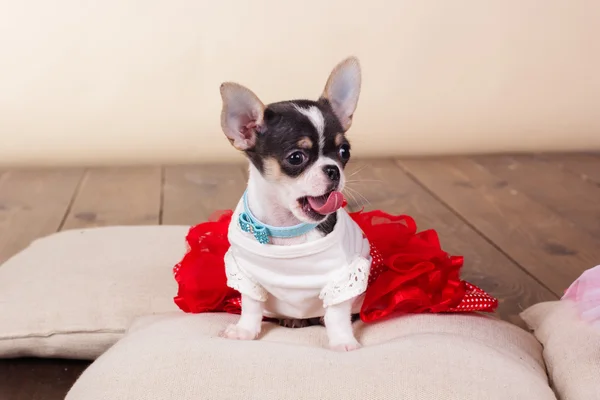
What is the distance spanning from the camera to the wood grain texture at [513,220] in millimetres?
1809

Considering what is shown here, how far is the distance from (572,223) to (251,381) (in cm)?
141

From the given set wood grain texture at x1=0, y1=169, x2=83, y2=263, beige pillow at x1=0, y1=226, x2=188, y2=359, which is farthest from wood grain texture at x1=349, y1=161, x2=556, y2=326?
wood grain texture at x1=0, y1=169, x2=83, y2=263

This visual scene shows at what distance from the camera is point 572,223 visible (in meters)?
2.12

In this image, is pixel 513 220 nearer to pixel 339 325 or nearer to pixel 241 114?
pixel 339 325

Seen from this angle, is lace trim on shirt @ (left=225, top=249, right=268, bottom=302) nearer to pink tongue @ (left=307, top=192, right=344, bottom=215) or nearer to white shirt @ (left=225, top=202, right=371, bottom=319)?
white shirt @ (left=225, top=202, right=371, bottom=319)

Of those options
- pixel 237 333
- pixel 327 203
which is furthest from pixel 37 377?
pixel 327 203

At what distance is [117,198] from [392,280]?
1.35m

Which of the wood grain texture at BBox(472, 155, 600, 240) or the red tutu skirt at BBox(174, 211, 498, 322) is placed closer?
the red tutu skirt at BBox(174, 211, 498, 322)

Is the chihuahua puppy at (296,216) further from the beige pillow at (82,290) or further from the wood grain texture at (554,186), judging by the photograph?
the wood grain texture at (554,186)

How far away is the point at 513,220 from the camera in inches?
84.7

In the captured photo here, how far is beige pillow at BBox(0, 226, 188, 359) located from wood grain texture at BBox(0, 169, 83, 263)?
12.9 inches

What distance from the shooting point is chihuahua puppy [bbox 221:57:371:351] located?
3.56ft

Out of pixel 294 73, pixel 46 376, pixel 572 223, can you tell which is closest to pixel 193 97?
pixel 294 73

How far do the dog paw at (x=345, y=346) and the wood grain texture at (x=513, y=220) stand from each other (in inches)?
25.8
